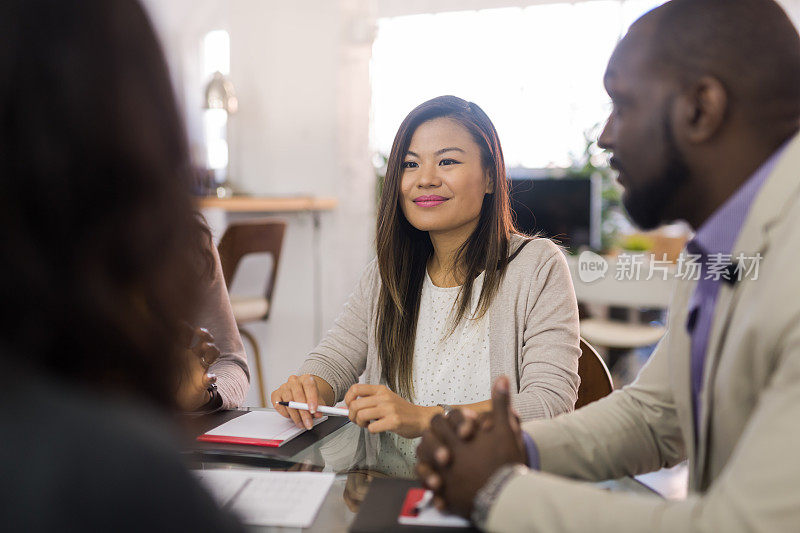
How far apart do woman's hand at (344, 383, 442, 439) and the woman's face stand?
1.67ft

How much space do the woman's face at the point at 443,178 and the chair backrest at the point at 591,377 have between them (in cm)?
Result: 42

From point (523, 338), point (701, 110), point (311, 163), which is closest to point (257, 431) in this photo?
point (523, 338)

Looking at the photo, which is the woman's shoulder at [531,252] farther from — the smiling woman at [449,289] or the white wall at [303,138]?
the white wall at [303,138]

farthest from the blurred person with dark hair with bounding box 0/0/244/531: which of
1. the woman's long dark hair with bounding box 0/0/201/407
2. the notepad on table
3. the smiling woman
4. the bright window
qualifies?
the bright window

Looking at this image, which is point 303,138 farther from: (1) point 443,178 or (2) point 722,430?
(2) point 722,430

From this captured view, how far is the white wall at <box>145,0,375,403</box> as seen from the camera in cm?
368

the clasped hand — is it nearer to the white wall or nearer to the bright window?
A: the white wall

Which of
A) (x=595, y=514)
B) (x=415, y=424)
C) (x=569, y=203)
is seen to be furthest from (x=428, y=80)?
(x=595, y=514)

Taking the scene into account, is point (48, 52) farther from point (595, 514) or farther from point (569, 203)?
point (569, 203)

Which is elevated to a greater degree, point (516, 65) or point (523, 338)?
point (516, 65)

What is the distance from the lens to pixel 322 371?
1.46 metres

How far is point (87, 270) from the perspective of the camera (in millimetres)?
453

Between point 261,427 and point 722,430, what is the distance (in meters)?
0.73

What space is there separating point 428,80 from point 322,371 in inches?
212
